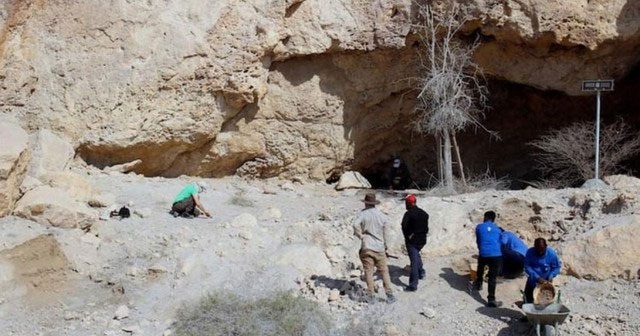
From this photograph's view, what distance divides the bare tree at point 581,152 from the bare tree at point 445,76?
5.63 ft

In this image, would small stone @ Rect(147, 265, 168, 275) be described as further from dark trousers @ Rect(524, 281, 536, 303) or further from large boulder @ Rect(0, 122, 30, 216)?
dark trousers @ Rect(524, 281, 536, 303)

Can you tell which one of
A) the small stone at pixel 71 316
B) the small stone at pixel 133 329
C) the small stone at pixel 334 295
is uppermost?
the small stone at pixel 334 295

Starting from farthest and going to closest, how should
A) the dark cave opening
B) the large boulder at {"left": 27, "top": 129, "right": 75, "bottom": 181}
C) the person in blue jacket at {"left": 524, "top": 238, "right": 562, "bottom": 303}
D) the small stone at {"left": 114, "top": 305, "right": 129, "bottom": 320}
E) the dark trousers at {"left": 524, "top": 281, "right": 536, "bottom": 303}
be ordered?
the dark cave opening → the large boulder at {"left": 27, "top": 129, "right": 75, "bottom": 181} → the small stone at {"left": 114, "top": 305, "right": 129, "bottom": 320} → the dark trousers at {"left": 524, "top": 281, "right": 536, "bottom": 303} → the person in blue jacket at {"left": 524, "top": 238, "right": 562, "bottom": 303}

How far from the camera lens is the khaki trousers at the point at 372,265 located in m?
8.15

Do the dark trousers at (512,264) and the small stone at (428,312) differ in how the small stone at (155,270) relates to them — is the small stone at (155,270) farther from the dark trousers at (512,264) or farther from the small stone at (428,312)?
the dark trousers at (512,264)

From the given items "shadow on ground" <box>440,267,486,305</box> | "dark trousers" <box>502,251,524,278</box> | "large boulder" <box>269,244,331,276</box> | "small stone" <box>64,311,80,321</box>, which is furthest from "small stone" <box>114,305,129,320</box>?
"dark trousers" <box>502,251,524,278</box>

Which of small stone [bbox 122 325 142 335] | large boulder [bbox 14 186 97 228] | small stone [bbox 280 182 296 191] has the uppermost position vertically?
large boulder [bbox 14 186 97 228]

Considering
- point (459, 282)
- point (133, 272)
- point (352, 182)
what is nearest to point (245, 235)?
point (133, 272)

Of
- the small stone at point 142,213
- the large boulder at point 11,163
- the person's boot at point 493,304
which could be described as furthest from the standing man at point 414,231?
the large boulder at point 11,163

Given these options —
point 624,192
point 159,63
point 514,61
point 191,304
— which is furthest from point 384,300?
point 514,61

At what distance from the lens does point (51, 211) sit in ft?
30.1

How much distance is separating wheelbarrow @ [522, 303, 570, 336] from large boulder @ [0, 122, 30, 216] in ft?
21.1

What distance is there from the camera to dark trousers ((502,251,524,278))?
860cm

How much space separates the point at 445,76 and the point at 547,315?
6.69 metres
